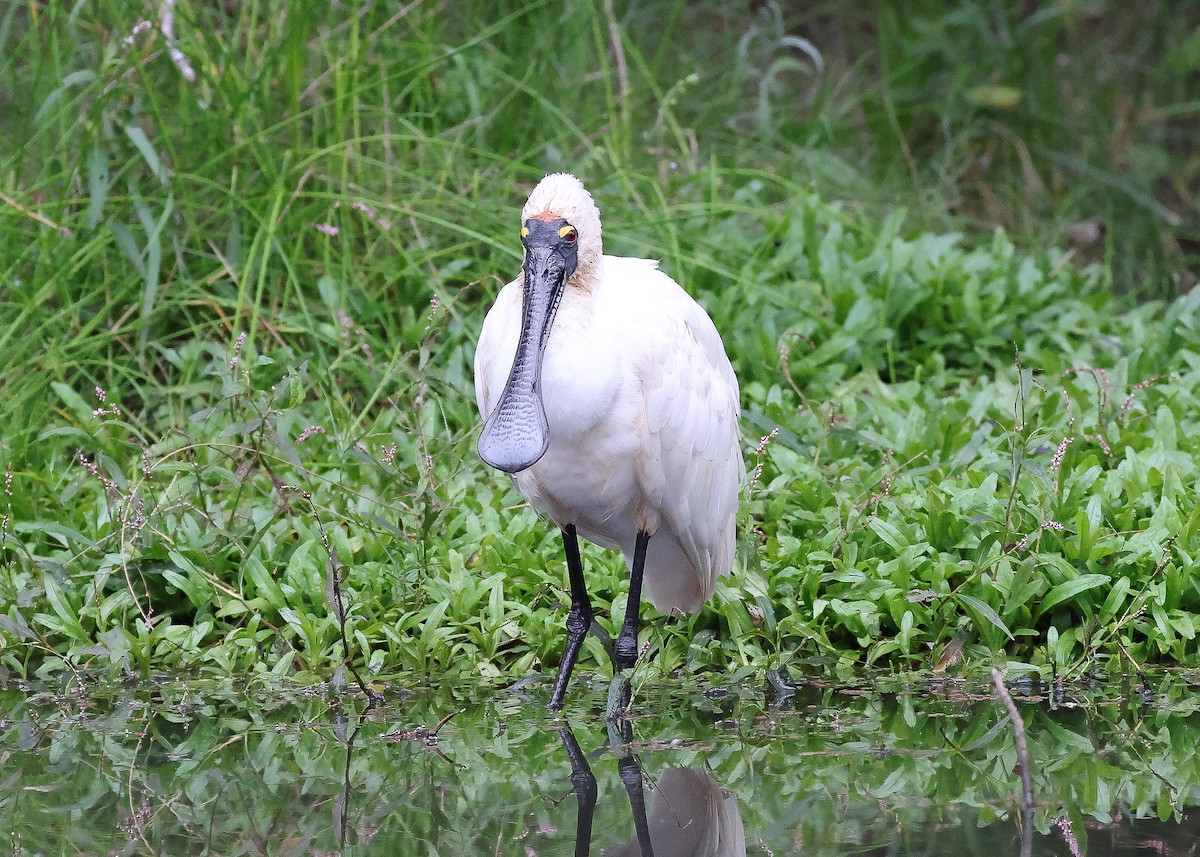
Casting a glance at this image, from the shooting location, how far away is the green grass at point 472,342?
14.3 feet

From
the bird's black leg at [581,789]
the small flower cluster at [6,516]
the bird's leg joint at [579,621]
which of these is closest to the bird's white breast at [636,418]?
the bird's leg joint at [579,621]

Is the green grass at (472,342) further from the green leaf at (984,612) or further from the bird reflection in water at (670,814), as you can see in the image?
the bird reflection in water at (670,814)

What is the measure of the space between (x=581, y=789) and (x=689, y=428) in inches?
43.1

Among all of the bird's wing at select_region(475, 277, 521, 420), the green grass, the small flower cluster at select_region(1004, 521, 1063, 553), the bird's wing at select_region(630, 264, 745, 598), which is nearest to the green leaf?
the green grass

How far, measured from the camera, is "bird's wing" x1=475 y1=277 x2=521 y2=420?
12.8ft

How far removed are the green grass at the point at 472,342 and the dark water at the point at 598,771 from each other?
0.24 metres

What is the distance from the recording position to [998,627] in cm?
416

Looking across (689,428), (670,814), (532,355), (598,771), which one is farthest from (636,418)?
(670,814)

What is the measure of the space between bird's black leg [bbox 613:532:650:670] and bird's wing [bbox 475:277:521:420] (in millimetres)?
595

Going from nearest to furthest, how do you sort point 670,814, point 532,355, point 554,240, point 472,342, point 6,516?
point 670,814 → point 532,355 → point 554,240 → point 6,516 → point 472,342

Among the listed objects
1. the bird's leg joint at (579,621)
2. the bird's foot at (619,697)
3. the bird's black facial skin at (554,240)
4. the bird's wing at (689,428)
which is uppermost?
the bird's black facial skin at (554,240)

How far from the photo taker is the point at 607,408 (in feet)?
12.4

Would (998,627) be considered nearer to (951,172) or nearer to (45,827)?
(45,827)

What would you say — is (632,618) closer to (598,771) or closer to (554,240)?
(598,771)
